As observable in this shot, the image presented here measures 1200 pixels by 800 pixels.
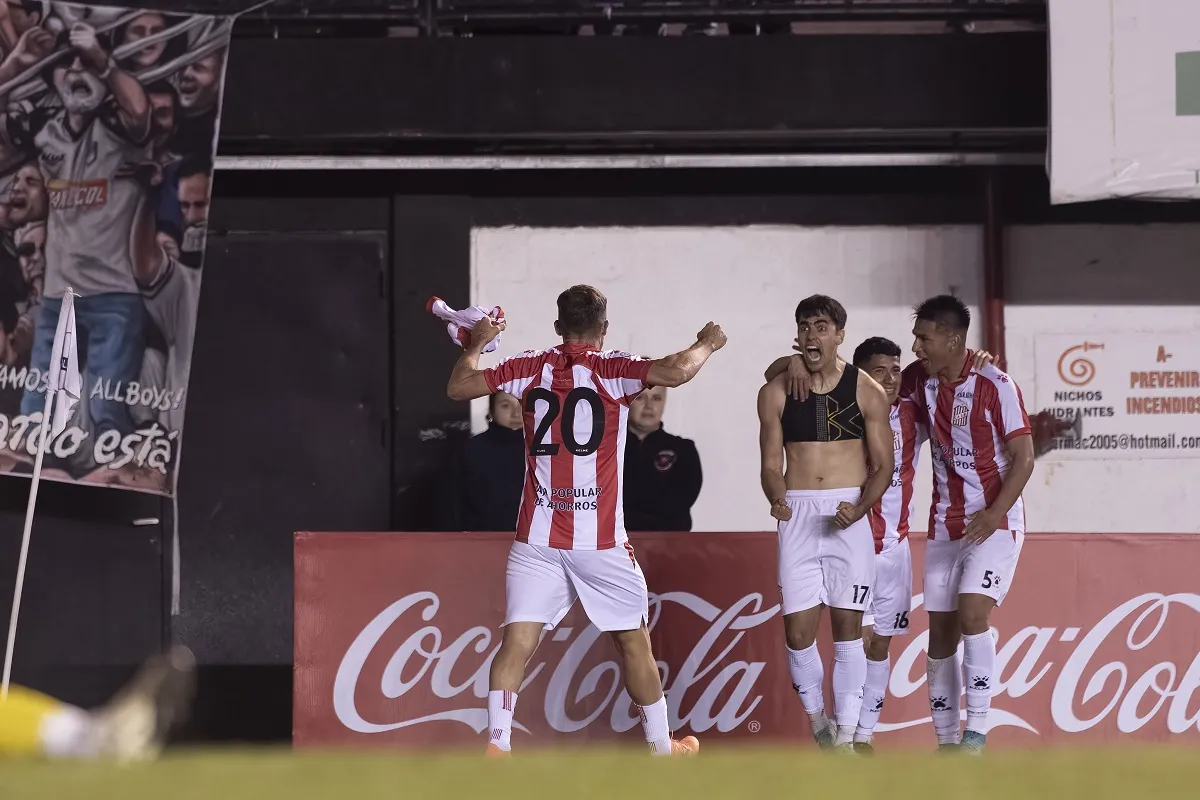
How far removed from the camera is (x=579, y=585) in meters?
6.44

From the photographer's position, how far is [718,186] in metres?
10.4

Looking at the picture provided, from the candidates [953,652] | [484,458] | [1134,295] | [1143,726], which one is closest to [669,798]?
[953,652]

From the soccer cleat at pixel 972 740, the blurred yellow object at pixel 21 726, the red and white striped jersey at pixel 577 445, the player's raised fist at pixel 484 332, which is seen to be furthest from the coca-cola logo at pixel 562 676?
the blurred yellow object at pixel 21 726

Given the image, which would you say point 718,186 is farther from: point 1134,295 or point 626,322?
point 1134,295

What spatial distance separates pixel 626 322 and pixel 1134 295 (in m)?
3.76

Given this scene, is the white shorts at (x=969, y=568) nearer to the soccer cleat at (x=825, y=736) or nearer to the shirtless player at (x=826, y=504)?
the shirtless player at (x=826, y=504)

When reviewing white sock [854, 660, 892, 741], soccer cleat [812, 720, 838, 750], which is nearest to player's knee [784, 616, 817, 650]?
soccer cleat [812, 720, 838, 750]

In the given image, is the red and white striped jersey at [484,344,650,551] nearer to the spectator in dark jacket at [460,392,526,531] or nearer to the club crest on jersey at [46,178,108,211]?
the spectator in dark jacket at [460,392,526,531]

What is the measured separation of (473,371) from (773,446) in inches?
62.5

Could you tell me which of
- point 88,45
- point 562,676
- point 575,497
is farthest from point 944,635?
point 88,45

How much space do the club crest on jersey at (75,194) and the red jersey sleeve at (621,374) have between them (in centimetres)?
449

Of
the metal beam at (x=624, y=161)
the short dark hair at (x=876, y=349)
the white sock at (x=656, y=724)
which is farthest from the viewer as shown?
the metal beam at (x=624, y=161)

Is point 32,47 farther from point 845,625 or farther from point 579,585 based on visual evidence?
point 845,625

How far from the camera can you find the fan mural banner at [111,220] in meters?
9.05
